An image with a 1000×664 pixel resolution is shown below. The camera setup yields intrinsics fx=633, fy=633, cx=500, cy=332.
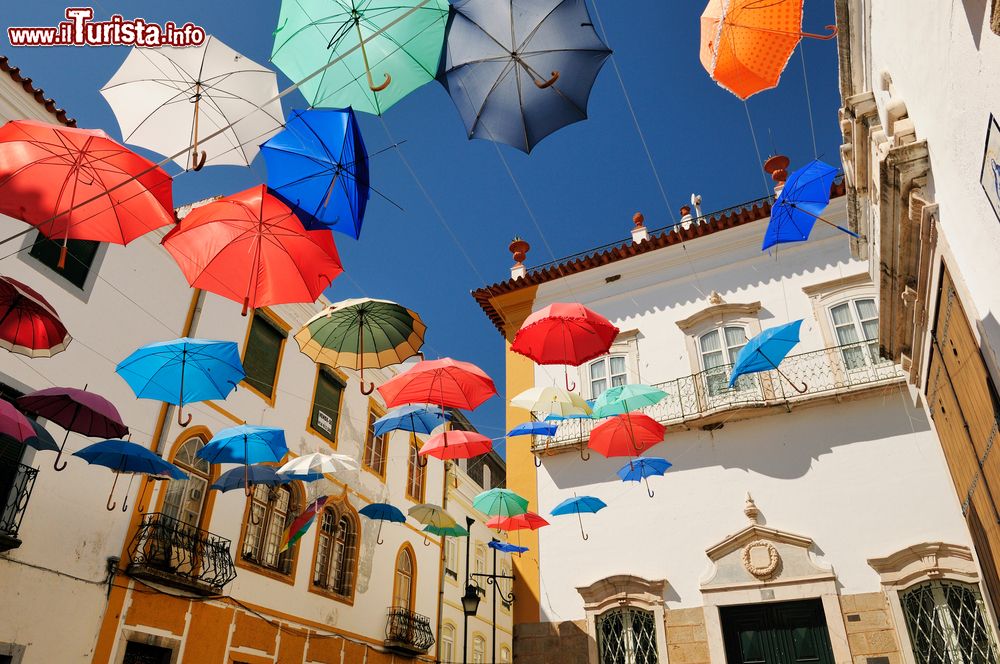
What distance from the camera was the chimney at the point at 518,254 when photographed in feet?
50.3

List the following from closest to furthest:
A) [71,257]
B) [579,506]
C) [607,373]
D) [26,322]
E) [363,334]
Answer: [26,322] < [363,334] < [71,257] < [579,506] < [607,373]

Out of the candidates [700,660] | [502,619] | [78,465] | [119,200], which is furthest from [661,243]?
[502,619]

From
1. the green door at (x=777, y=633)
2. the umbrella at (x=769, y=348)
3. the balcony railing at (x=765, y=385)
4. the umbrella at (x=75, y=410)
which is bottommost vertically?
the green door at (x=777, y=633)

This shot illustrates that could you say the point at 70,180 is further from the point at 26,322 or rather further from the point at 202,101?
the point at 26,322

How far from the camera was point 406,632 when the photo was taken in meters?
17.7

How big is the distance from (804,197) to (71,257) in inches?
463

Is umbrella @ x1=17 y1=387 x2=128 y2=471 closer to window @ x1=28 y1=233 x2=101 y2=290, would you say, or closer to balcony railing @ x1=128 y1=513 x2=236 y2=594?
window @ x1=28 y1=233 x2=101 y2=290

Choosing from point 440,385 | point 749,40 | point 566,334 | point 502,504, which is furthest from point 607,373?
point 749,40

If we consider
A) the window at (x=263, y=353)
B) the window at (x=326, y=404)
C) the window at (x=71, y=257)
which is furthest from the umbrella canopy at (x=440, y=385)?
the window at (x=326, y=404)

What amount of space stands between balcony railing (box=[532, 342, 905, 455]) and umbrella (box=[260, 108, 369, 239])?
738 cm

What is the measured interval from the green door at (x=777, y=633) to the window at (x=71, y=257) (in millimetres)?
12349

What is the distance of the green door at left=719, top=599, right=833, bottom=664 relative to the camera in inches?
389

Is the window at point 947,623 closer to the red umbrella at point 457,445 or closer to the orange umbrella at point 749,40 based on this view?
the red umbrella at point 457,445

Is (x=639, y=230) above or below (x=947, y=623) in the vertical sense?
above
